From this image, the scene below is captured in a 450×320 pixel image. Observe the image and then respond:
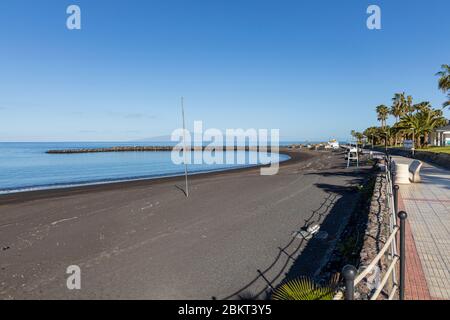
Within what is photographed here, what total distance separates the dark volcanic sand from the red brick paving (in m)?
2.14

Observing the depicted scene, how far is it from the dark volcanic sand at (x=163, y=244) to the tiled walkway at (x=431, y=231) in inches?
89.8

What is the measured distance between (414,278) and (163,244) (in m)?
6.47

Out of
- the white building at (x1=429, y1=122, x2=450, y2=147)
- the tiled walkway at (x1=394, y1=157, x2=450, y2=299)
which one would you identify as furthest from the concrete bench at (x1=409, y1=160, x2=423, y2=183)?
the white building at (x1=429, y1=122, x2=450, y2=147)

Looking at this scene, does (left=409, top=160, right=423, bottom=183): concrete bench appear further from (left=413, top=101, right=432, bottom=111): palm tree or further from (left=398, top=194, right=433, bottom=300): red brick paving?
(left=413, top=101, right=432, bottom=111): palm tree

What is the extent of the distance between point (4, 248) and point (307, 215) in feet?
34.8

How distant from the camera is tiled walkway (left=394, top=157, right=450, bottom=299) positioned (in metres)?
4.40

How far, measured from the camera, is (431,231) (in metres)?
6.57

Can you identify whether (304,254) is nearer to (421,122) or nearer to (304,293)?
(304,293)

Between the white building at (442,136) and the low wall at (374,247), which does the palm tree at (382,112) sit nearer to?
the white building at (442,136)

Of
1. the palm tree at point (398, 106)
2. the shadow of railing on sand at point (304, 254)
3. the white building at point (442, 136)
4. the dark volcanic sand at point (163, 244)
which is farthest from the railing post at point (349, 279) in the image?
the palm tree at point (398, 106)

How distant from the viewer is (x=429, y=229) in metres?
6.71

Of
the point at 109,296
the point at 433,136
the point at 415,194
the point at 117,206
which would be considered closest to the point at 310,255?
the point at 109,296

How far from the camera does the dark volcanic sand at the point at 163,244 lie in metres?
6.22
